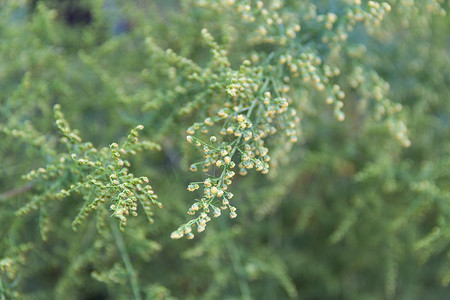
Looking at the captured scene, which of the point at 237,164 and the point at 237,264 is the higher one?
the point at 237,164

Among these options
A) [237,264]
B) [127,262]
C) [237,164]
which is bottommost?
[237,264]

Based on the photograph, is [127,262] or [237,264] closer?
[127,262]

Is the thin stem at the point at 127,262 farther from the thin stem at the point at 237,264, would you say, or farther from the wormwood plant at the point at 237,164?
the thin stem at the point at 237,264

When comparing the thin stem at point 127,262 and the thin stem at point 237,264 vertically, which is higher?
the thin stem at point 127,262

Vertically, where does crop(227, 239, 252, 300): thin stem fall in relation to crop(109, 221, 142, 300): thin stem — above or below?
below

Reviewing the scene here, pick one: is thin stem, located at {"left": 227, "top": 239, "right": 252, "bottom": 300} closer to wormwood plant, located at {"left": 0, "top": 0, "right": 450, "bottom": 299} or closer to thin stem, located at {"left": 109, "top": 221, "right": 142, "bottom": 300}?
wormwood plant, located at {"left": 0, "top": 0, "right": 450, "bottom": 299}

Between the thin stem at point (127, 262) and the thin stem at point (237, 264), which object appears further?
the thin stem at point (237, 264)

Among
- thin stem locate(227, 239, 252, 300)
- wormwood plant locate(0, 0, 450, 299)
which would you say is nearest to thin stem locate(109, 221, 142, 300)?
wormwood plant locate(0, 0, 450, 299)

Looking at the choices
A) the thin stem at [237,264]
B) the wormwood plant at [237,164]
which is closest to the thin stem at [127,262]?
the wormwood plant at [237,164]
